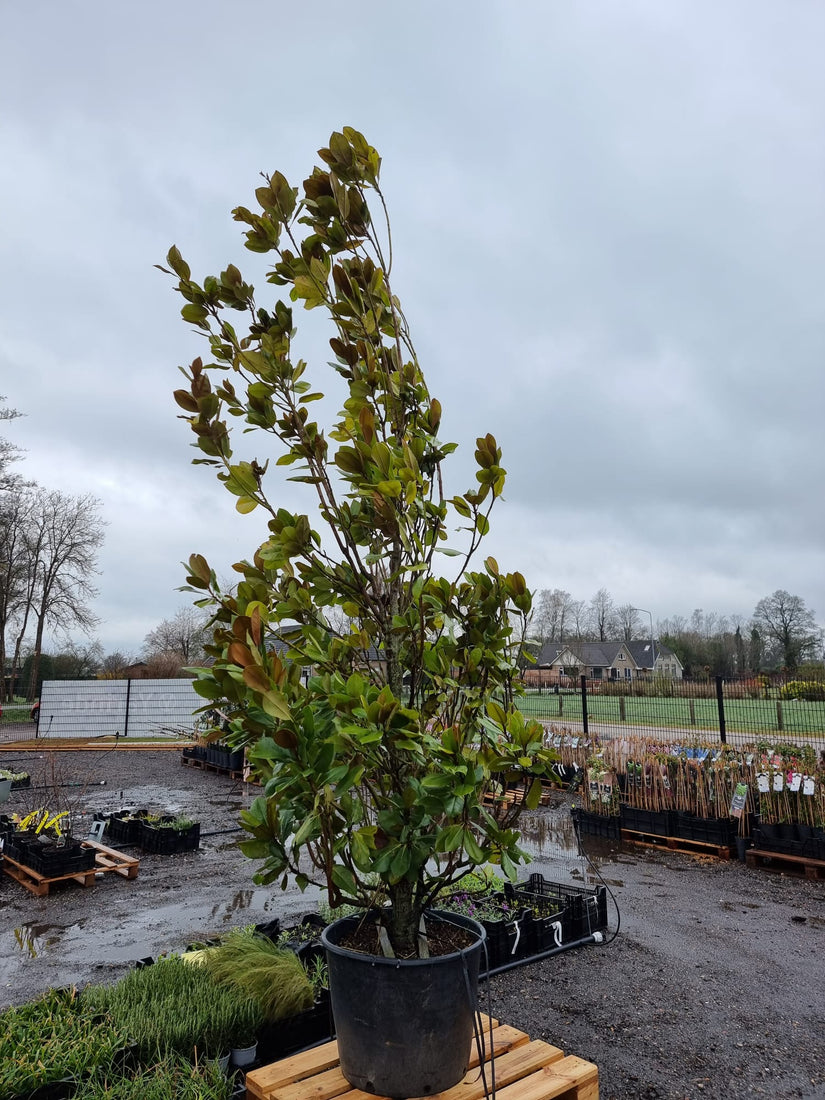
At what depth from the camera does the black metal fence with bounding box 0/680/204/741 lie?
66.6 feet

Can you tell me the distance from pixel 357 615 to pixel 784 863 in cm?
706

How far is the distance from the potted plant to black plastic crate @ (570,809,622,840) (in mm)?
7000

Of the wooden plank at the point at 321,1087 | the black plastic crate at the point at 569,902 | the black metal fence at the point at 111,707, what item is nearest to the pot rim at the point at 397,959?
the wooden plank at the point at 321,1087

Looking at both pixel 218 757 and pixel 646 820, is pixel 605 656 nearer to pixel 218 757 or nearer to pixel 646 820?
pixel 218 757

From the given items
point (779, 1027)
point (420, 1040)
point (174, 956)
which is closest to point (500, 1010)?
point (779, 1027)

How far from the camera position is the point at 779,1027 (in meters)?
3.73

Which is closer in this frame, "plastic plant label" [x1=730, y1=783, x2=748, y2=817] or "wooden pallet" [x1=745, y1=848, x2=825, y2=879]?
"wooden pallet" [x1=745, y1=848, x2=825, y2=879]

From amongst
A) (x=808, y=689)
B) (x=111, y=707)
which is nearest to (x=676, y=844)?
(x=808, y=689)

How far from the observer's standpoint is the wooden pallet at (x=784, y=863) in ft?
22.4

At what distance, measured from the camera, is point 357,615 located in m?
2.29

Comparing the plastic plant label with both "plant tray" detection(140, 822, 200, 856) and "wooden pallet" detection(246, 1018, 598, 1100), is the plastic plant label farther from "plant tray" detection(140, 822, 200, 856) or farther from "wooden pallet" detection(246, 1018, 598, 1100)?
"plant tray" detection(140, 822, 200, 856)

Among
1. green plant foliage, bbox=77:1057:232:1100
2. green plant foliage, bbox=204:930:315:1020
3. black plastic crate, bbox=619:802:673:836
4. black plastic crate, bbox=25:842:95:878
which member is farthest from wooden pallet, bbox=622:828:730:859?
green plant foliage, bbox=77:1057:232:1100

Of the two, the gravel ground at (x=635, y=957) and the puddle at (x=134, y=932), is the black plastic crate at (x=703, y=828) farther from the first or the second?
the puddle at (x=134, y=932)

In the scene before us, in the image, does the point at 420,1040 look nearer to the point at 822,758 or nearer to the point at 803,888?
the point at 803,888
